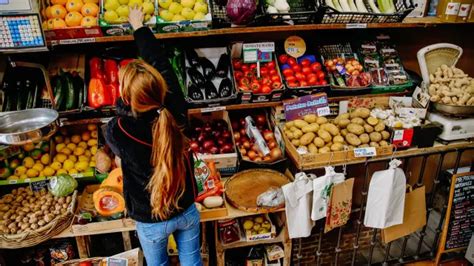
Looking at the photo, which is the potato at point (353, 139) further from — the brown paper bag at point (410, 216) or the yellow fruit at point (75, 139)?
the yellow fruit at point (75, 139)

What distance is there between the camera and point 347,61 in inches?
123

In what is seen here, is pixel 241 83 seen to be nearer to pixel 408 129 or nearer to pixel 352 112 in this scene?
pixel 352 112

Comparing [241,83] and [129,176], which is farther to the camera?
[241,83]

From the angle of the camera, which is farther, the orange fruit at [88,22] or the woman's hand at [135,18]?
the orange fruit at [88,22]

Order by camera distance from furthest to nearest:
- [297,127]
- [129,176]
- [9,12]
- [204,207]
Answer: [297,127] → [204,207] → [9,12] → [129,176]

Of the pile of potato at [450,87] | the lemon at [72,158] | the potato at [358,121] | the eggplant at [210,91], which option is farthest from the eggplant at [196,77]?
the pile of potato at [450,87]

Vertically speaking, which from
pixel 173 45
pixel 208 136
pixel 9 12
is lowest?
pixel 208 136

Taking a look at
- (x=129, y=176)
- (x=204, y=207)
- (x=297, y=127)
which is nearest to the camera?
(x=129, y=176)

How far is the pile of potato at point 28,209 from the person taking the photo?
8.05ft

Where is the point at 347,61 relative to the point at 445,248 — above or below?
above

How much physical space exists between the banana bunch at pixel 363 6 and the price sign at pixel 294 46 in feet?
1.20

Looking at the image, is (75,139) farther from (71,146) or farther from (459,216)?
(459,216)

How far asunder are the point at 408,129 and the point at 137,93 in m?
1.96

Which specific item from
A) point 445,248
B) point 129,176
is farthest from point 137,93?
point 445,248
